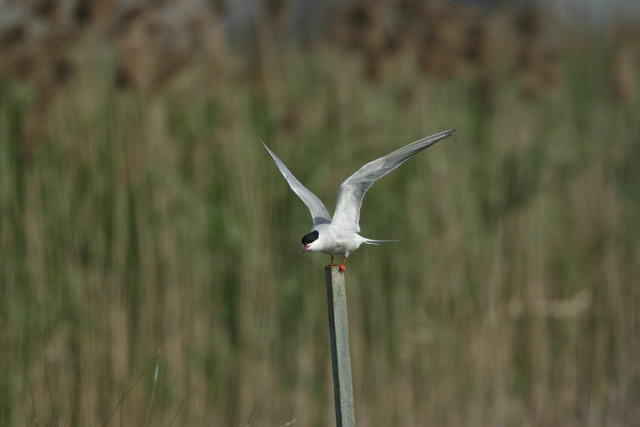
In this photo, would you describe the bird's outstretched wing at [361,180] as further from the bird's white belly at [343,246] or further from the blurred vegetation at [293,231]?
the blurred vegetation at [293,231]

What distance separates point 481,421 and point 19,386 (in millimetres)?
1810

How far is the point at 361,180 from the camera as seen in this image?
158cm

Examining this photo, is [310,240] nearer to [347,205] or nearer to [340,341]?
[347,205]

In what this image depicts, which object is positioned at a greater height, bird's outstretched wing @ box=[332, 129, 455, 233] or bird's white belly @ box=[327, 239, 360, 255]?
bird's outstretched wing @ box=[332, 129, 455, 233]

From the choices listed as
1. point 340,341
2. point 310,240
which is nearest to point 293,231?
point 340,341

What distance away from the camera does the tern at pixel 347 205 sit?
4.97ft

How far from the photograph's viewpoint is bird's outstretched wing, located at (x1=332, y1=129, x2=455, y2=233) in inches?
59.1

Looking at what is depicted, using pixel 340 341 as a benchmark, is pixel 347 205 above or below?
above

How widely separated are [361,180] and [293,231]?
5.73 ft

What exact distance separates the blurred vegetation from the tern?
148 cm

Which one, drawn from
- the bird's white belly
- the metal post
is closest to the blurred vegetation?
the metal post

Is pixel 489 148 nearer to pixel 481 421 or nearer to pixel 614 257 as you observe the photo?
pixel 614 257

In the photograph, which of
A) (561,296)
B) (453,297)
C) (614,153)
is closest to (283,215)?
(453,297)

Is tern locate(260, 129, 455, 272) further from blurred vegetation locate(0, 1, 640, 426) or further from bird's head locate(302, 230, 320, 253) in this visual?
blurred vegetation locate(0, 1, 640, 426)
